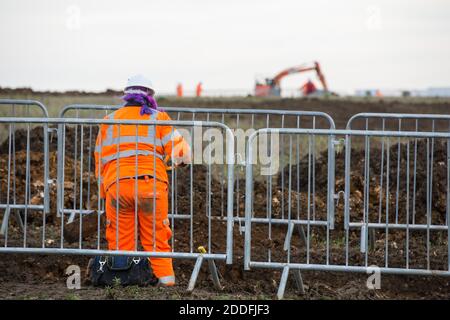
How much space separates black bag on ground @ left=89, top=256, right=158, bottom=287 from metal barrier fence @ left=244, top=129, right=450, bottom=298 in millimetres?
971

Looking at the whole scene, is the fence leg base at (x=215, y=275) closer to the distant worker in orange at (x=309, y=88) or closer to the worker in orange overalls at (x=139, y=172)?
the worker in orange overalls at (x=139, y=172)

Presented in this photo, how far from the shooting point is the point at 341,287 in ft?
31.0

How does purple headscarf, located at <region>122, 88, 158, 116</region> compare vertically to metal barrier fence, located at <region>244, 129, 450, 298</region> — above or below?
above

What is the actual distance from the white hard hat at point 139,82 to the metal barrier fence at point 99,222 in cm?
45

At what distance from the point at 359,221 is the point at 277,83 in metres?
43.2

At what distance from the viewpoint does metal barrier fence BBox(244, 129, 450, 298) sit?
8.87 metres

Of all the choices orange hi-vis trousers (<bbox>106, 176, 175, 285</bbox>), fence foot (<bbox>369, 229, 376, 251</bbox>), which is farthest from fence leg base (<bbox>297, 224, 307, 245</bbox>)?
orange hi-vis trousers (<bbox>106, 176, 175, 285</bbox>)

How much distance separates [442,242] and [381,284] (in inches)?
91.9

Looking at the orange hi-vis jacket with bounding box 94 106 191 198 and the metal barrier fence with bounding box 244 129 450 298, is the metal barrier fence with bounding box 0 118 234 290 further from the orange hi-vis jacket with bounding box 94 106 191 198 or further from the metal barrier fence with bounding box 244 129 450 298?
the metal barrier fence with bounding box 244 129 450 298

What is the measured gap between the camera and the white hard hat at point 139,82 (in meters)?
9.25

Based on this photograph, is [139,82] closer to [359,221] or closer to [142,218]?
[142,218]

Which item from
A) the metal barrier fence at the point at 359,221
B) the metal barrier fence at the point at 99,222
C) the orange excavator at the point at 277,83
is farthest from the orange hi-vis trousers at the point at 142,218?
the orange excavator at the point at 277,83
